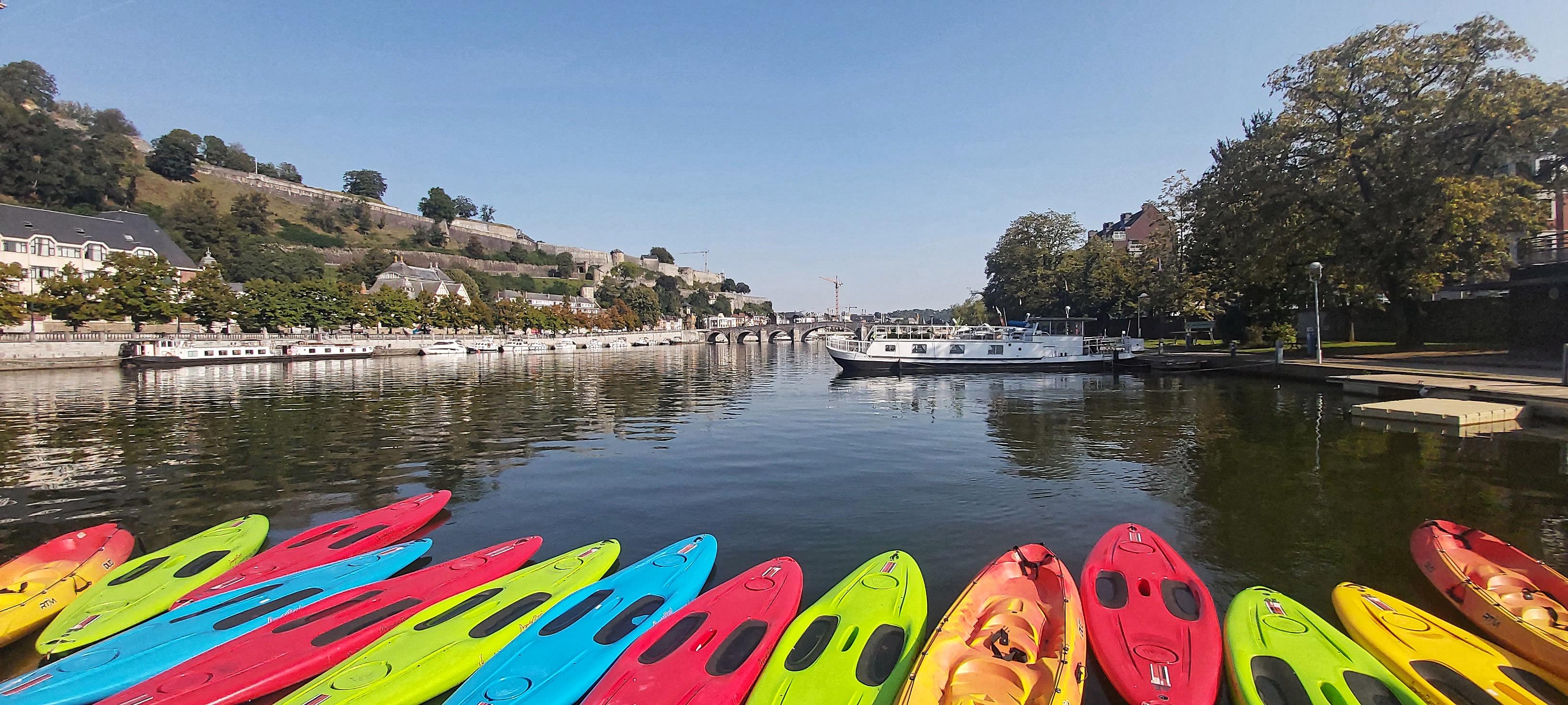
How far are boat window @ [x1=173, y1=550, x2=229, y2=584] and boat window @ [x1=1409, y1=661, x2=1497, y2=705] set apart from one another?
12.9 meters

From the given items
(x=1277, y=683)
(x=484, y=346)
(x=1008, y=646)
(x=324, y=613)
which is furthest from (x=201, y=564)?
(x=484, y=346)

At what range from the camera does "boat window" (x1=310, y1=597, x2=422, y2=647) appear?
6.50m

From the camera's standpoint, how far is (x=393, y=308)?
8450cm

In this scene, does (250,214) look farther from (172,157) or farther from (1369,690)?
(1369,690)

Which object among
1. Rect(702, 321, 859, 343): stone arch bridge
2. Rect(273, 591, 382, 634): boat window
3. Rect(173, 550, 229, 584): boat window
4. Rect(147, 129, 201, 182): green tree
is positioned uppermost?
Rect(147, 129, 201, 182): green tree

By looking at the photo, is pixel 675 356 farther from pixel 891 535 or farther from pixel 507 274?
pixel 507 274

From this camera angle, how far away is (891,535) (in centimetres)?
1080

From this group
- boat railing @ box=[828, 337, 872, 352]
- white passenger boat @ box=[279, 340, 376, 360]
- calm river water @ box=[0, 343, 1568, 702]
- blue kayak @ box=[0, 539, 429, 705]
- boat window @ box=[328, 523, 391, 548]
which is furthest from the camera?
white passenger boat @ box=[279, 340, 376, 360]

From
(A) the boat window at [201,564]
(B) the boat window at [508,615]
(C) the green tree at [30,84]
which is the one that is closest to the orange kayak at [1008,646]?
(B) the boat window at [508,615]

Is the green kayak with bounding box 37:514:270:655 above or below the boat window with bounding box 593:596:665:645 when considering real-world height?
above

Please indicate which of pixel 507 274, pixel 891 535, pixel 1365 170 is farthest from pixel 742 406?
pixel 507 274

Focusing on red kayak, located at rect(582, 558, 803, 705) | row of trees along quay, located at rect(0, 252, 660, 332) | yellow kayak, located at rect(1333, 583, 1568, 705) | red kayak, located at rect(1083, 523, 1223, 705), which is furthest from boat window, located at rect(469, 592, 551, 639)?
row of trees along quay, located at rect(0, 252, 660, 332)

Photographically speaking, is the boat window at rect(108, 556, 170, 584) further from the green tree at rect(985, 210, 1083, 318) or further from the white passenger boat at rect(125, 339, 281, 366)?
the green tree at rect(985, 210, 1083, 318)

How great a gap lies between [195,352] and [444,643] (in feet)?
227
